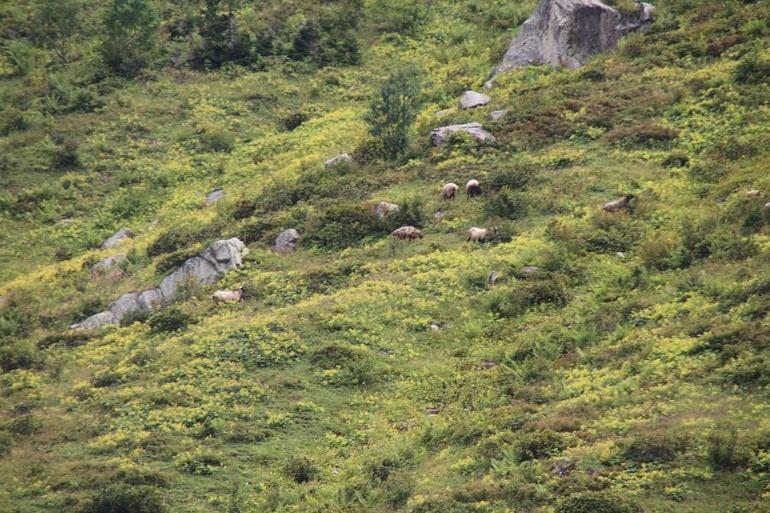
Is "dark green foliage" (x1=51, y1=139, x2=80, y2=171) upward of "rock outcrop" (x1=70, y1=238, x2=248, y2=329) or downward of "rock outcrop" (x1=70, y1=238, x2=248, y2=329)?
downward

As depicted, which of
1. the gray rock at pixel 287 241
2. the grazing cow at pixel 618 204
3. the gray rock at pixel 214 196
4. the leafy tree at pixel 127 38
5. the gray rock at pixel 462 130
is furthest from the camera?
the leafy tree at pixel 127 38

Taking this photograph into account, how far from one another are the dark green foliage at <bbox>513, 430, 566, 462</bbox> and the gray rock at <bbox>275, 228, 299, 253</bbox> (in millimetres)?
19108

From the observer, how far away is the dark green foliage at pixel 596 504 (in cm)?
1744

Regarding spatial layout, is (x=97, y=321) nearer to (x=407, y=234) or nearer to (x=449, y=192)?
(x=407, y=234)

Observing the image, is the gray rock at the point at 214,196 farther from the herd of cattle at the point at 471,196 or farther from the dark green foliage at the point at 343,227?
the herd of cattle at the point at 471,196

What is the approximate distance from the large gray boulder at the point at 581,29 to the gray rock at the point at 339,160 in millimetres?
12778

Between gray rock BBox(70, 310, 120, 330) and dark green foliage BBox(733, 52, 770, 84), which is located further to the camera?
dark green foliage BBox(733, 52, 770, 84)

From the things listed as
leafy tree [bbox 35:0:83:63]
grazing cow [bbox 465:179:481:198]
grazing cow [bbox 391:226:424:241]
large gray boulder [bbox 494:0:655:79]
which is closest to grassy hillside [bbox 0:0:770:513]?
grazing cow [bbox 465:179:481:198]

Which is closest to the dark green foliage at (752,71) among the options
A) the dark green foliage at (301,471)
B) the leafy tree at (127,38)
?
the dark green foliage at (301,471)

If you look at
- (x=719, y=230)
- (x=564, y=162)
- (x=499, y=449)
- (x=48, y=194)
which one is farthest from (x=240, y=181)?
Result: (x=499, y=449)

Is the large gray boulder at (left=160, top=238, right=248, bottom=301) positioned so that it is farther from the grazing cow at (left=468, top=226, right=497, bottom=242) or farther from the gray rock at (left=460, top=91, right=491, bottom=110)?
the gray rock at (left=460, top=91, right=491, bottom=110)

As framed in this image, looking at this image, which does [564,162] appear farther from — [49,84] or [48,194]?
[49,84]

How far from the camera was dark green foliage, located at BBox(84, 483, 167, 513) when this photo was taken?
23.1 metres

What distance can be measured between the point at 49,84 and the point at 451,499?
48812 mm
